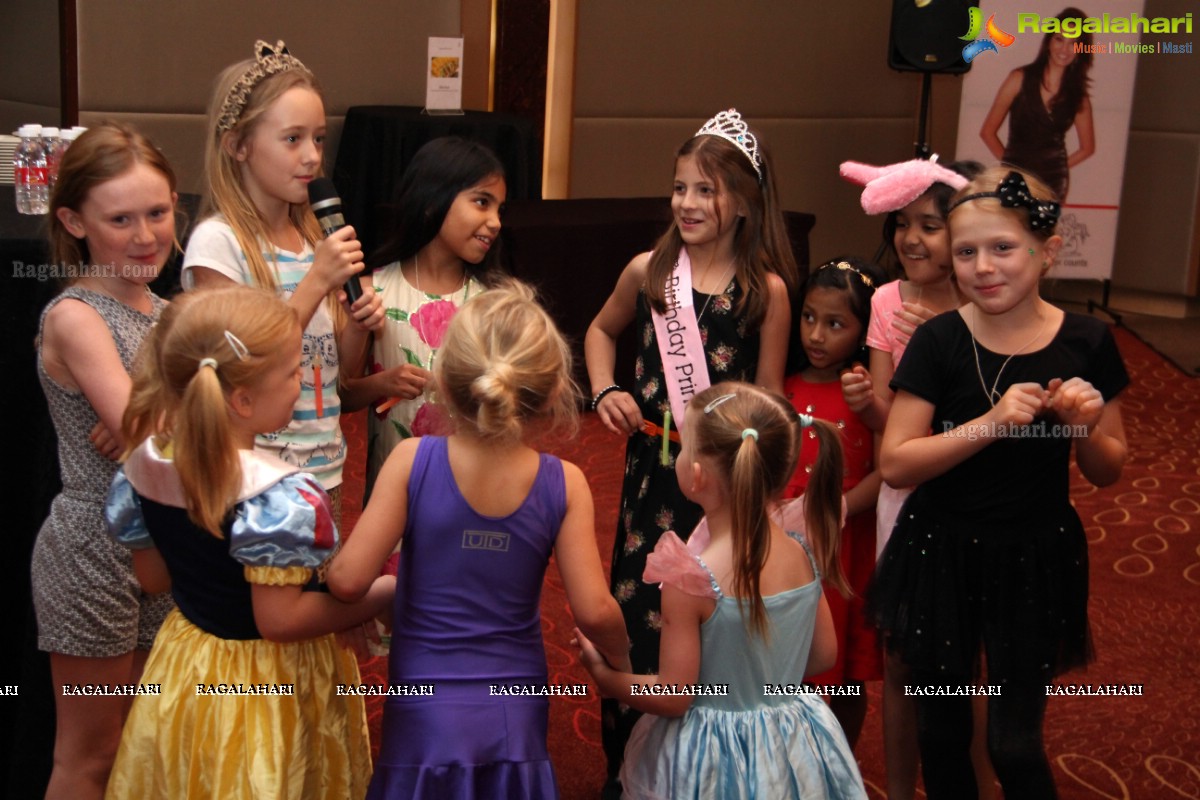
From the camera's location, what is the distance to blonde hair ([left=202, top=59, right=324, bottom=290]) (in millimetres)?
1865

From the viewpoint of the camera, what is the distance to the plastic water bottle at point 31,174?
2.26 m

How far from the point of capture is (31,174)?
2.33 m

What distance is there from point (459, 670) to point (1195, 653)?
212 centimetres

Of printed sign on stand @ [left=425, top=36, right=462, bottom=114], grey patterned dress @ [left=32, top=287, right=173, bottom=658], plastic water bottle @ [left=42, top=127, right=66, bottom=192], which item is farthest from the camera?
printed sign on stand @ [left=425, top=36, right=462, bottom=114]

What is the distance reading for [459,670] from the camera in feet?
4.77

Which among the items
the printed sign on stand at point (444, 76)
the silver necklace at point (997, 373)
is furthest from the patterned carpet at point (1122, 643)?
the printed sign on stand at point (444, 76)

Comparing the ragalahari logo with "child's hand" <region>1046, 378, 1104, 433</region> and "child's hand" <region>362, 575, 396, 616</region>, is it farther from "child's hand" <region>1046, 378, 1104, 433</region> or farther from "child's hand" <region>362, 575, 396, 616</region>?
"child's hand" <region>362, 575, 396, 616</region>

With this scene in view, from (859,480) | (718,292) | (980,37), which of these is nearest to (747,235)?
(718,292)

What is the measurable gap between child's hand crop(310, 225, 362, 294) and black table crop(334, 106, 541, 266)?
2.89m

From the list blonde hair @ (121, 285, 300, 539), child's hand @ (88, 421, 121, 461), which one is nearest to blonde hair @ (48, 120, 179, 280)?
child's hand @ (88, 421, 121, 461)

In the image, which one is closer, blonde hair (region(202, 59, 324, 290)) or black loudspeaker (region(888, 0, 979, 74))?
blonde hair (region(202, 59, 324, 290))

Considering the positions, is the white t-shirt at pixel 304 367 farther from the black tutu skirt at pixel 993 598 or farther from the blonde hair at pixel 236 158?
the black tutu skirt at pixel 993 598

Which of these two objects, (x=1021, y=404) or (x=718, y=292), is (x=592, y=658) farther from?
(x=718, y=292)

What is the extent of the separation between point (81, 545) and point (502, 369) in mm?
681
